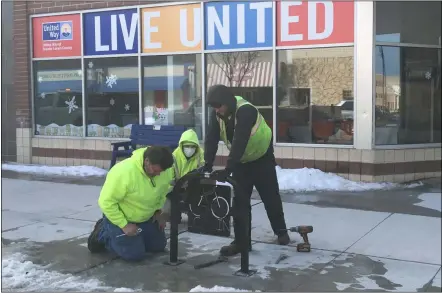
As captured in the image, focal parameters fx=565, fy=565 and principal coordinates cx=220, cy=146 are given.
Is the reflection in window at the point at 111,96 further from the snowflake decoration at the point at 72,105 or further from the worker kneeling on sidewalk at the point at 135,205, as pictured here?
the worker kneeling on sidewalk at the point at 135,205

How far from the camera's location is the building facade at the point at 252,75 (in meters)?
9.05

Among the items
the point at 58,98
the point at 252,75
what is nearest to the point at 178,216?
the point at 252,75

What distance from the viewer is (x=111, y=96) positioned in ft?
36.9

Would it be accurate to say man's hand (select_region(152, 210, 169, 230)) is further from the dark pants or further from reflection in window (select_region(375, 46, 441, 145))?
reflection in window (select_region(375, 46, 441, 145))

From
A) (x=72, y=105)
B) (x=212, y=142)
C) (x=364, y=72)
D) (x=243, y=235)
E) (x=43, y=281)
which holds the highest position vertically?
(x=364, y=72)

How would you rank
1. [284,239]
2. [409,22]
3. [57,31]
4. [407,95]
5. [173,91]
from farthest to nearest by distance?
[57,31] → [173,91] → [407,95] → [409,22] → [284,239]

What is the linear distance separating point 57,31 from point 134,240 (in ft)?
24.8

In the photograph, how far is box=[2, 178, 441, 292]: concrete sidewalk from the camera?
473 centimetres

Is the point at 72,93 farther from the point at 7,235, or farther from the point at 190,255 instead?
the point at 190,255

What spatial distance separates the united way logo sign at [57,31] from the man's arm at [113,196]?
7171 mm

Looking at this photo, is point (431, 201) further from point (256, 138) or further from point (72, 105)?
point (72, 105)

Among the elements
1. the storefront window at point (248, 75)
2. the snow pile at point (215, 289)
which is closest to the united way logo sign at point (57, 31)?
the storefront window at point (248, 75)

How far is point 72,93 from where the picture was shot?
1166cm

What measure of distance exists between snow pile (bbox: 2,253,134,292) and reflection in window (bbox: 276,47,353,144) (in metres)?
5.46
